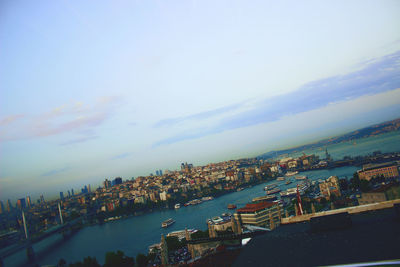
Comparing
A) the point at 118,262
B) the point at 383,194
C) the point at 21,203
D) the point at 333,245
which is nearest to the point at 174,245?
the point at 118,262

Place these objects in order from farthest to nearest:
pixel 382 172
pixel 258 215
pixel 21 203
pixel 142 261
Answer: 1. pixel 21 203
2. pixel 382 172
3. pixel 258 215
4. pixel 142 261

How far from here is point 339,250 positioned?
1.65 meters

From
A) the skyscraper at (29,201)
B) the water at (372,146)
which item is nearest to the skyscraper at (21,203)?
the skyscraper at (29,201)

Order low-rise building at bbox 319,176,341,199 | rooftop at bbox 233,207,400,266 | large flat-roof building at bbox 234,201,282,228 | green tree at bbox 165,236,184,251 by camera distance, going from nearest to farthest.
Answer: rooftop at bbox 233,207,400,266 < green tree at bbox 165,236,184,251 < large flat-roof building at bbox 234,201,282,228 < low-rise building at bbox 319,176,341,199

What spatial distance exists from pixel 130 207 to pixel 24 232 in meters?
14.0

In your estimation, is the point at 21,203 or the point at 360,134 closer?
the point at 21,203

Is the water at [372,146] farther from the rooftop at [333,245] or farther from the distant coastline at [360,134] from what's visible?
the rooftop at [333,245]

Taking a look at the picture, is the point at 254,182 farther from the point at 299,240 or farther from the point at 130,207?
the point at 299,240

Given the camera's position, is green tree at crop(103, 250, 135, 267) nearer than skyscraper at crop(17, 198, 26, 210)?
Yes

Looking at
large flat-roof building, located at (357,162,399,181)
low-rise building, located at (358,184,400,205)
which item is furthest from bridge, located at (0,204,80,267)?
large flat-roof building, located at (357,162,399,181)

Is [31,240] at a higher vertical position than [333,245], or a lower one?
lower

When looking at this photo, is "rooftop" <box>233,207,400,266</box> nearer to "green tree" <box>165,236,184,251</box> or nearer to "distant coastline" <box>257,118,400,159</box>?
"green tree" <box>165,236,184,251</box>

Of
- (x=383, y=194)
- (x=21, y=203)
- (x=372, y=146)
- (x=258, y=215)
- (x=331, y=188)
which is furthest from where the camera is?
(x=372, y=146)

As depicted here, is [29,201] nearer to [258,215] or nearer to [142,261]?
[142,261]
